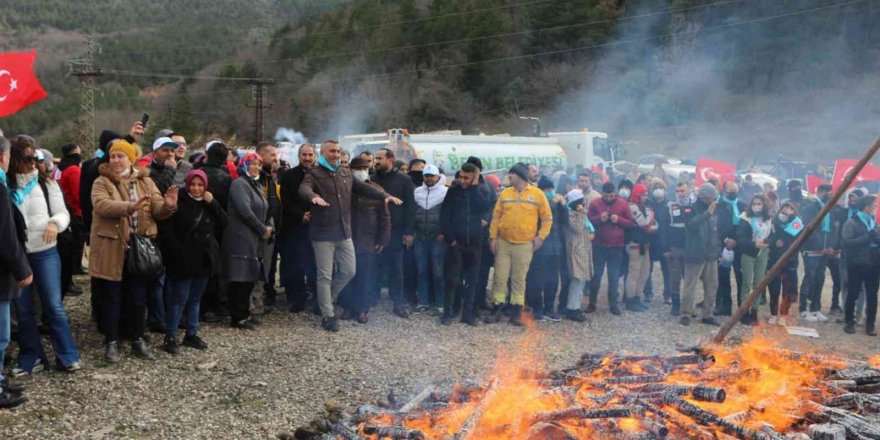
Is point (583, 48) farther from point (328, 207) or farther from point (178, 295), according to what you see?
point (178, 295)

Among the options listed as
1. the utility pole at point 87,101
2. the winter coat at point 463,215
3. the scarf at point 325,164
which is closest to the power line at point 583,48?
the utility pole at point 87,101

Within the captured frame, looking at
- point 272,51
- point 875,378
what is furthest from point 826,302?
point 272,51

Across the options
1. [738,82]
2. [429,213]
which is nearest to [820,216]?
[429,213]

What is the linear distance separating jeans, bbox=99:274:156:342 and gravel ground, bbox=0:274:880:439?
0.96 ft

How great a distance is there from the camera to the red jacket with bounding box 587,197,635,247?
391 inches

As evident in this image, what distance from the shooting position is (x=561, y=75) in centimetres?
4988

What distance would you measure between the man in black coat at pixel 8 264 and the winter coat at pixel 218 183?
2.45m

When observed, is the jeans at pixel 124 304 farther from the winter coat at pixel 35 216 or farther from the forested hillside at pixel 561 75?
the forested hillside at pixel 561 75

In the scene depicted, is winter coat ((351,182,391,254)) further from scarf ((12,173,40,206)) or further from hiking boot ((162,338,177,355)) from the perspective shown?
scarf ((12,173,40,206))

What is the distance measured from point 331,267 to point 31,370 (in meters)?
3.15

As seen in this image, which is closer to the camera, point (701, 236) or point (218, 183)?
point (218, 183)

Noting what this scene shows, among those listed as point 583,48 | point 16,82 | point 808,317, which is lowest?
point 808,317

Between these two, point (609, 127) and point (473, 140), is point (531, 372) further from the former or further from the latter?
point (609, 127)

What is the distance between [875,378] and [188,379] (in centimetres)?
580
